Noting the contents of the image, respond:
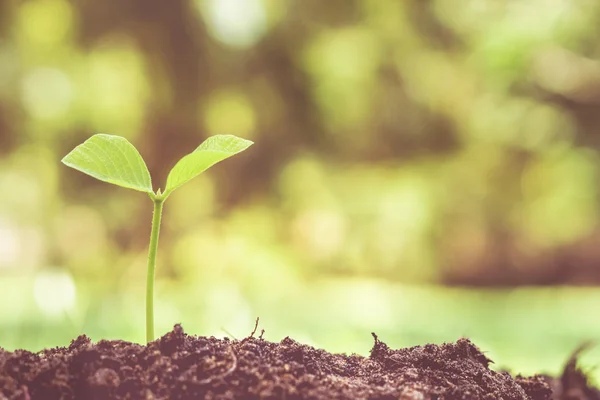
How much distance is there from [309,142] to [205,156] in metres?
4.78

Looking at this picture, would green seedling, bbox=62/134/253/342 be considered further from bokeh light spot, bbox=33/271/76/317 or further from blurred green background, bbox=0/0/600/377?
blurred green background, bbox=0/0/600/377

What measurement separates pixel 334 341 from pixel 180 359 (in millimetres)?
1949

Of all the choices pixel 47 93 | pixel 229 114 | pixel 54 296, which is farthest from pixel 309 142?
pixel 54 296

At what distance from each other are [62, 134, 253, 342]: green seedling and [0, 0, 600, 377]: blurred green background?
3.10m

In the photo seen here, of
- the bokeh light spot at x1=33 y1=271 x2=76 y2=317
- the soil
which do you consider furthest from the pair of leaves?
the bokeh light spot at x1=33 y1=271 x2=76 y2=317

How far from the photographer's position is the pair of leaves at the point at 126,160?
0.99 metres

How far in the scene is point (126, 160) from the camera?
1.02m

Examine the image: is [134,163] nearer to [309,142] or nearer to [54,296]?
[54,296]

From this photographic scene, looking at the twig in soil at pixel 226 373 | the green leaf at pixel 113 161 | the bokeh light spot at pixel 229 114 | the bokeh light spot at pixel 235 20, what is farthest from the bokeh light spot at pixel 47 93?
the twig in soil at pixel 226 373

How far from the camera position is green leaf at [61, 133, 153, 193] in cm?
100

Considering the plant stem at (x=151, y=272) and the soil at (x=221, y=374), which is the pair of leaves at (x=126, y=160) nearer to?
the plant stem at (x=151, y=272)

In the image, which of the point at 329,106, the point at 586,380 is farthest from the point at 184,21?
the point at 586,380

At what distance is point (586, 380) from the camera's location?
151 cm

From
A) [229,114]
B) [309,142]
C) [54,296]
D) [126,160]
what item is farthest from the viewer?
[309,142]
